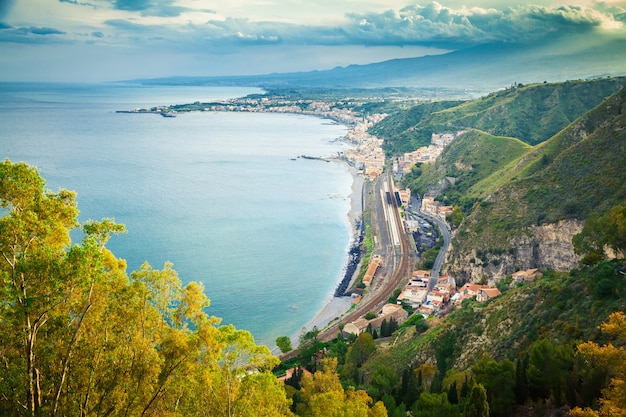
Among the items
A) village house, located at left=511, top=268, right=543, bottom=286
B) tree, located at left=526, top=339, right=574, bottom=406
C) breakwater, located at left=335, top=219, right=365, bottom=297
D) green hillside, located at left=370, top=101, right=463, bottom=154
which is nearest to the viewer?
tree, located at left=526, top=339, right=574, bottom=406

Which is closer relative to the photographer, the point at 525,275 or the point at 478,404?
the point at 478,404

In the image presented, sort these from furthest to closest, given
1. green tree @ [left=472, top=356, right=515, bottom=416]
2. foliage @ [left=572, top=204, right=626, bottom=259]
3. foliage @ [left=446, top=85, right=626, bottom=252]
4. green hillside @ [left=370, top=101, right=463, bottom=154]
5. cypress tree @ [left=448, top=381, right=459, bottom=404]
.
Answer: green hillside @ [left=370, top=101, right=463, bottom=154] → foliage @ [left=446, top=85, right=626, bottom=252] → foliage @ [left=572, top=204, right=626, bottom=259] → cypress tree @ [left=448, top=381, right=459, bottom=404] → green tree @ [left=472, top=356, right=515, bottom=416]

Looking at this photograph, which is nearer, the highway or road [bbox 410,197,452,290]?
the highway

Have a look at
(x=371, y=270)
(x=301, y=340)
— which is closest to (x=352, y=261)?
(x=371, y=270)

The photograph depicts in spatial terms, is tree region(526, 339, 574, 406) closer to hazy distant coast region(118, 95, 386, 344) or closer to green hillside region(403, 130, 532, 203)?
hazy distant coast region(118, 95, 386, 344)

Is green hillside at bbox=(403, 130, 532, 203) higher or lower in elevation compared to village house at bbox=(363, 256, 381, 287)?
higher

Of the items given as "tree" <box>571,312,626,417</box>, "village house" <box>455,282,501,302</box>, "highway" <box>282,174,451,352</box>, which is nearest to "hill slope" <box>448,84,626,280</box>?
"village house" <box>455,282,501,302</box>

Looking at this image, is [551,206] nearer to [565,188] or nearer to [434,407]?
[565,188]
